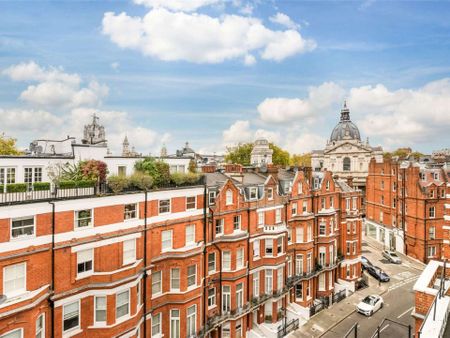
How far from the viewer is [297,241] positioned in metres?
30.2

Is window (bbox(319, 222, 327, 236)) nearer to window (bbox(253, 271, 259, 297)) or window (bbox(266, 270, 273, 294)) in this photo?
window (bbox(266, 270, 273, 294))

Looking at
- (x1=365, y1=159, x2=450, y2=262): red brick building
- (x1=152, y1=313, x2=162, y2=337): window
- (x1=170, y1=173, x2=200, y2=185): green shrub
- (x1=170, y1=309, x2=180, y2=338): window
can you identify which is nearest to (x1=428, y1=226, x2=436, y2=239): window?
(x1=365, y1=159, x2=450, y2=262): red brick building

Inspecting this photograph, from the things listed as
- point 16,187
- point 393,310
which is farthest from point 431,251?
point 16,187

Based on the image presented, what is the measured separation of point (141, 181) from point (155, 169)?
1618mm

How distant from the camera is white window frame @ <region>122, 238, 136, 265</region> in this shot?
17.9 meters

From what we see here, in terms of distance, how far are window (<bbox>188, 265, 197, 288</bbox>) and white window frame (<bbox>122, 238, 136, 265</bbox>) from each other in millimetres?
4284

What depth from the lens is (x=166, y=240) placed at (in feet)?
66.7

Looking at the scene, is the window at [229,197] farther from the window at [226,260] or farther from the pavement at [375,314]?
the pavement at [375,314]

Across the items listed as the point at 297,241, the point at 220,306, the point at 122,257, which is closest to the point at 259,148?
the point at 297,241

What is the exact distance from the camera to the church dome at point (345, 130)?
93.0m

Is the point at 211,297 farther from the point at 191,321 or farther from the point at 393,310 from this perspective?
the point at 393,310

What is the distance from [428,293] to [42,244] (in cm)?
1647

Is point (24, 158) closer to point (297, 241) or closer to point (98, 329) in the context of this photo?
point (98, 329)

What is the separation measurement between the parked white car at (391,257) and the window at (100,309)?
1648 inches
